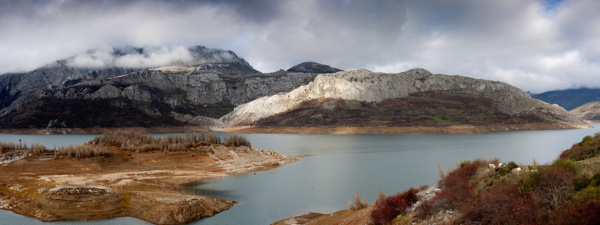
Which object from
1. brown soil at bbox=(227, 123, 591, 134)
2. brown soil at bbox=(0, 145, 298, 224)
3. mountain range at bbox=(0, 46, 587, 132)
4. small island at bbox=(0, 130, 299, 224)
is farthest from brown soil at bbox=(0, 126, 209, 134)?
brown soil at bbox=(0, 145, 298, 224)

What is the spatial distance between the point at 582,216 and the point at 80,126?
6234 inches

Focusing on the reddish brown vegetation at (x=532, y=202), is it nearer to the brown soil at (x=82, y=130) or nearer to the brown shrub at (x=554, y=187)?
the brown shrub at (x=554, y=187)

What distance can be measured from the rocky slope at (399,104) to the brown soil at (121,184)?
306ft

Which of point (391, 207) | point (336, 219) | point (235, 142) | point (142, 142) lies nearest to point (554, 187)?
point (391, 207)

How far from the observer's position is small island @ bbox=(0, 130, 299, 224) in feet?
72.2

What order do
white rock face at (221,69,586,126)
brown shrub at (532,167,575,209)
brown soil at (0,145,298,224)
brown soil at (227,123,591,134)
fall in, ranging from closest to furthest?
brown shrub at (532,167,575,209) < brown soil at (0,145,298,224) < brown soil at (227,123,591,134) < white rock face at (221,69,586,126)

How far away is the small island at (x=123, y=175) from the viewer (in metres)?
22.0

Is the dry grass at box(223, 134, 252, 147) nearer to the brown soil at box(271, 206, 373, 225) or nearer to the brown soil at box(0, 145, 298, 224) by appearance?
the brown soil at box(0, 145, 298, 224)

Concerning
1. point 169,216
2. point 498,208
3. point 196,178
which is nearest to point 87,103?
point 196,178

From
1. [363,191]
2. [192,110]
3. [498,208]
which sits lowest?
[363,191]

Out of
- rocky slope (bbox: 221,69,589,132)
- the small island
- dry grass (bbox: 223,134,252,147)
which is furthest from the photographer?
rocky slope (bbox: 221,69,589,132)

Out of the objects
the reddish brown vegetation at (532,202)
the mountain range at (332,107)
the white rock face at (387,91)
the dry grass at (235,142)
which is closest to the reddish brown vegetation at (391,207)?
the reddish brown vegetation at (532,202)

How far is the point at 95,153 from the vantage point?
125 ft

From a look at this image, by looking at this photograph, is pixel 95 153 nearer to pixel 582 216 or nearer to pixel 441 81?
pixel 582 216
